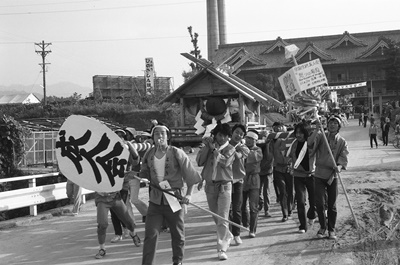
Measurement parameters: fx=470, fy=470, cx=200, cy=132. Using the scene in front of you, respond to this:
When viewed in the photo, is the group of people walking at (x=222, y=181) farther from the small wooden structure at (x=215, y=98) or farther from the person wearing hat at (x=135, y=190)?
the small wooden structure at (x=215, y=98)

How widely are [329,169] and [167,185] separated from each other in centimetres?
314

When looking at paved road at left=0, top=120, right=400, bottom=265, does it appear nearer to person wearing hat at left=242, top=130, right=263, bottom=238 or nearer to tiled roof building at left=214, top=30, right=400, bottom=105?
person wearing hat at left=242, top=130, right=263, bottom=238

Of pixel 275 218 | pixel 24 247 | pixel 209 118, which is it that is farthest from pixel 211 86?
pixel 24 247

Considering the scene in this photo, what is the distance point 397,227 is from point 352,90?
47.3 metres

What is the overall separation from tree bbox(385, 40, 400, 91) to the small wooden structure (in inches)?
1589

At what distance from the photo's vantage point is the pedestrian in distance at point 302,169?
8523 mm

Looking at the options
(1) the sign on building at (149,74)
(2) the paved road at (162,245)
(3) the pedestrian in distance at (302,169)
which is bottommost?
(2) the paved road at (162,245)

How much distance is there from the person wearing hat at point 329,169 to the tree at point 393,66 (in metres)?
45.4

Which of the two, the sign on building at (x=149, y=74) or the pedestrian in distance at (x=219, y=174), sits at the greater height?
the sign on building at (x=149, y=74)

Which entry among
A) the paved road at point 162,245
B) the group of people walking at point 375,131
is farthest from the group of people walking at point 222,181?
the group of people walking at point 375,131

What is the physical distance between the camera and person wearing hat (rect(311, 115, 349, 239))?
7961mm

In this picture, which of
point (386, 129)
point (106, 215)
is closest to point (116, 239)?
point (106, 215)

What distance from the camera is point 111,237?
356 inches

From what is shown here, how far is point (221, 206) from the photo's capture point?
731 cm
